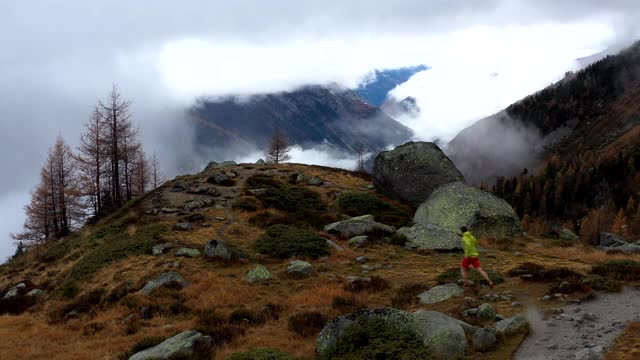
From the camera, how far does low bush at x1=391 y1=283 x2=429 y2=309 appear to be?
18442 millimetres

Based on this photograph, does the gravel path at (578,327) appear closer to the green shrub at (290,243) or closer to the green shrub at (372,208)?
the green shrub at (290,243)

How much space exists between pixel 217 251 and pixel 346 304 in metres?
10.8

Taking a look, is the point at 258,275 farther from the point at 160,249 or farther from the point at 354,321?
the point at 354,321

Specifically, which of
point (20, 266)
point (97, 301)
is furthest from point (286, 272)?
point (20, 266)

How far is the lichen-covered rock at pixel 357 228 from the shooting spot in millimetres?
31484

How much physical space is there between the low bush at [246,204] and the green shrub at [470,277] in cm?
2013

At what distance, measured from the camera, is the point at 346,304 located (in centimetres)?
1881

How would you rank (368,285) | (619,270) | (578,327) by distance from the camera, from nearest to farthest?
1. (578,327)
2. (619,270)
3. (368,285)

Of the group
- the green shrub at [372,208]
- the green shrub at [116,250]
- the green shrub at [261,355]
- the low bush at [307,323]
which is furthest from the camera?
the green shrub at [372,208]

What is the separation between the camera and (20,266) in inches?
1494

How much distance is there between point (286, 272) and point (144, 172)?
57059 millimetres

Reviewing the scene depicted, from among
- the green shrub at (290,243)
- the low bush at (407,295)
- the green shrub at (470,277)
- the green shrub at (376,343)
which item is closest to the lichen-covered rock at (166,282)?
the green shrub at (290,243)

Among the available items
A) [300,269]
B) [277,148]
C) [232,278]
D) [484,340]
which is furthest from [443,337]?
[277,148]

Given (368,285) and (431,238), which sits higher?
(431,238)
